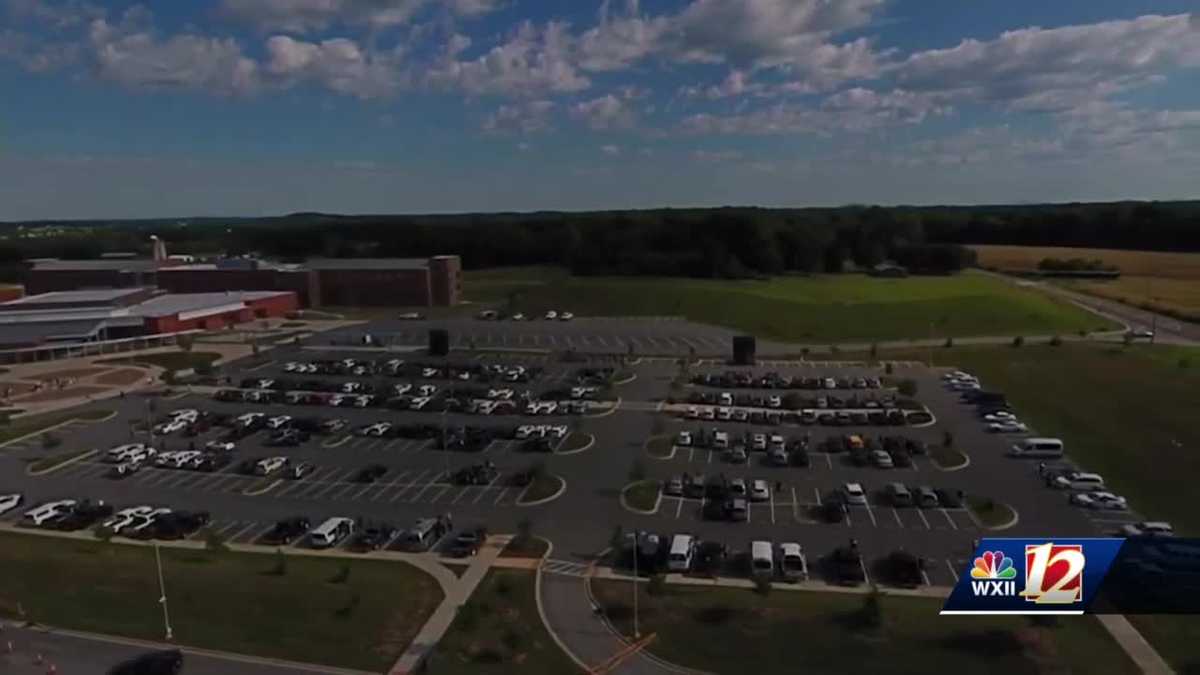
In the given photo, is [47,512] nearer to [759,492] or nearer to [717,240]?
[759,492]

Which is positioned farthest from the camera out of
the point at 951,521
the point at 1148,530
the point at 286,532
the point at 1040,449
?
the point at 1040,449

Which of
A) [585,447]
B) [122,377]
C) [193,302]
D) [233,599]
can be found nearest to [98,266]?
[193,302]

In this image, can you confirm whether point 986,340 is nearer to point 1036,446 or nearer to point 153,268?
point 1036,446

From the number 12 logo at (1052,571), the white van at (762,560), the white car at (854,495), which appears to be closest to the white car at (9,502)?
the white van at (762,560)

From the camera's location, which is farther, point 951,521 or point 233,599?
point 951,521

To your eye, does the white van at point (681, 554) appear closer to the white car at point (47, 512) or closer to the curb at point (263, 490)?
the curb at point (263, 490)

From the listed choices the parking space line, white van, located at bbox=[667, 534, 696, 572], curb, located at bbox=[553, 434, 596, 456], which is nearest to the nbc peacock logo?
white van, located at bbox=[667, 534, 696, 572]

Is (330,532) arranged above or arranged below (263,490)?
above
